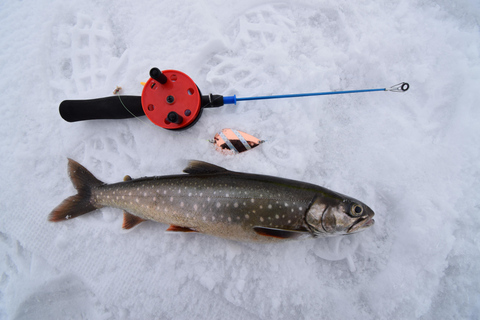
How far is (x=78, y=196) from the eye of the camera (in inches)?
83.5

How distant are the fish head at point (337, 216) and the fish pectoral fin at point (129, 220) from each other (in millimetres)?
1396

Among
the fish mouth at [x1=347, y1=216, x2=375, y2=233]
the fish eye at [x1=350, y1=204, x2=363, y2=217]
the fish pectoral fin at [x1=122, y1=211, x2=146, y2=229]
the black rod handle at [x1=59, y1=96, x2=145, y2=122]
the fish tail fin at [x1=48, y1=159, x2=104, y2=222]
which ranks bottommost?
the fish mouth at [x1=347, y1=216, x2=375, y2=233]

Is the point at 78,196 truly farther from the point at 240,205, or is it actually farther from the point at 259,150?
the point at 259,150

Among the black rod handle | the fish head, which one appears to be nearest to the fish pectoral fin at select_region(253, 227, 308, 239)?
the fish head

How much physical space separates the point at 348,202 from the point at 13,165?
300 cm

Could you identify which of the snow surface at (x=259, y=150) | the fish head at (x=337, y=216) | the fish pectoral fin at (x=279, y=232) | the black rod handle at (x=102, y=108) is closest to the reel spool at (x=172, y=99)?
the black rod handle at (x=102, y=108)

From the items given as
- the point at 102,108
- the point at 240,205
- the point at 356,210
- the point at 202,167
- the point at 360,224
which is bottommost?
the point at 360,224

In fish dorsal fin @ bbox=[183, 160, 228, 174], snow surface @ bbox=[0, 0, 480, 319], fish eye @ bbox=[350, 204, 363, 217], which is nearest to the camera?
fish eye @ bbox=[350, 204, 363, 217]

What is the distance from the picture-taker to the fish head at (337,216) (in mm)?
1738

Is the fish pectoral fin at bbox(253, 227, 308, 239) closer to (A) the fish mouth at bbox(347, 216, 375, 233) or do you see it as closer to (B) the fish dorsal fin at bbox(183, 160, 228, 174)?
(A) the fish mouth at bbox(347, 216, 375, 233)

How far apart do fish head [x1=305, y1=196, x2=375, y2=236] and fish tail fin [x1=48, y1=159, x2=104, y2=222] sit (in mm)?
1812

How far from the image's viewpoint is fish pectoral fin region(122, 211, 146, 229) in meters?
2.06

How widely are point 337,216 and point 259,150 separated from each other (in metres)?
0.85

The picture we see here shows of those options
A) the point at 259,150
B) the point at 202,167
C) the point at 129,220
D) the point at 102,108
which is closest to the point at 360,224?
the point at 259,150
